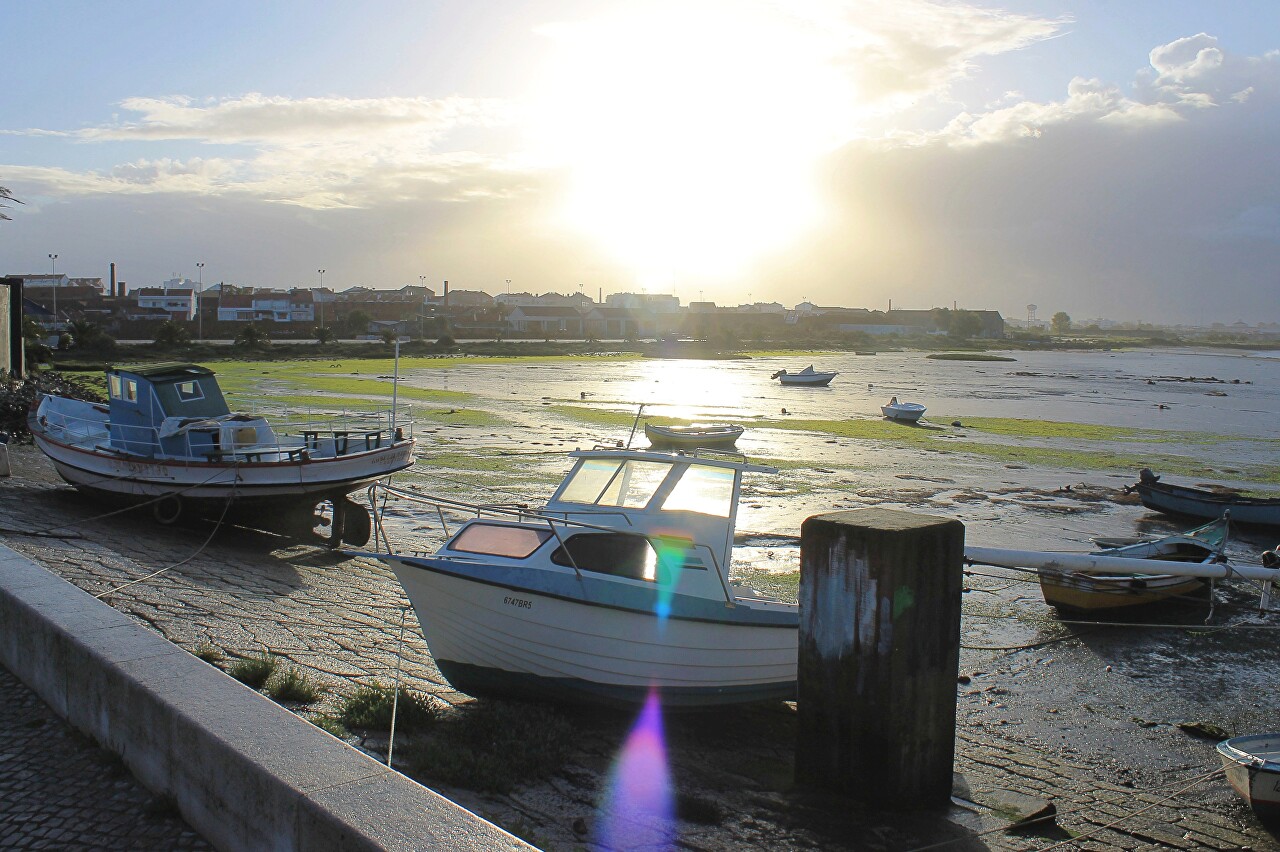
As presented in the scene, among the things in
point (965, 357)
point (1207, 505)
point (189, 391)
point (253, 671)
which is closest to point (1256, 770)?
point (253, 671)

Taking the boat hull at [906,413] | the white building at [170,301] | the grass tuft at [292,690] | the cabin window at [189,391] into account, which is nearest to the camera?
the grass tuft at [292,690]

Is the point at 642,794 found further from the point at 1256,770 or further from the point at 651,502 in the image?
the point at 1256,770

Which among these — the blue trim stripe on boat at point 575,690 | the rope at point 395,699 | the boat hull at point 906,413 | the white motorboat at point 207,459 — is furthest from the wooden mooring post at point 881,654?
the boat hull at point 906,413

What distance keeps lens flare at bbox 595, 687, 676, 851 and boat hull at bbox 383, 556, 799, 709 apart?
28 cm

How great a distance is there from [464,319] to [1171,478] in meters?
141

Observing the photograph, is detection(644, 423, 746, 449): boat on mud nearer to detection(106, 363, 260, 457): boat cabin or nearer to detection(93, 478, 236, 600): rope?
detection(106, 363, 260, 457): boat cabin

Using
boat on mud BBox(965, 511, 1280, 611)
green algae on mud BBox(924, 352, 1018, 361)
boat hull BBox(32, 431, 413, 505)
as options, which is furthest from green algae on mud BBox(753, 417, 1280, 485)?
green algae on mud BBox(924, 352, 1018, 361)

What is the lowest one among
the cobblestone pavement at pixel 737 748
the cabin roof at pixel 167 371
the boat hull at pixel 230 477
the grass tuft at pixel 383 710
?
the cobblestone pavement at pixel 737 748

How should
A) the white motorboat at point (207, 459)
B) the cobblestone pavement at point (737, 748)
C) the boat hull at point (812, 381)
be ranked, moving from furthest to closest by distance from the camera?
the boat hull at point (812, 381) < the white motorboat at point (207, 459) < the cobblestone pavement at point (737, 748)

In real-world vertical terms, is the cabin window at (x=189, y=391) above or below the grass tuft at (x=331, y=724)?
→ above

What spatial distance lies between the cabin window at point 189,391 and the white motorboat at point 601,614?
447 inches

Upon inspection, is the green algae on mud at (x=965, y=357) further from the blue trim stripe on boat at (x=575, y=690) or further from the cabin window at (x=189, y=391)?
the blue trim stripe on boat at (x=575, y=690)

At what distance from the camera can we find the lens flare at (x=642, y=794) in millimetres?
7316

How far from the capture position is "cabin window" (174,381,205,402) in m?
19.0
